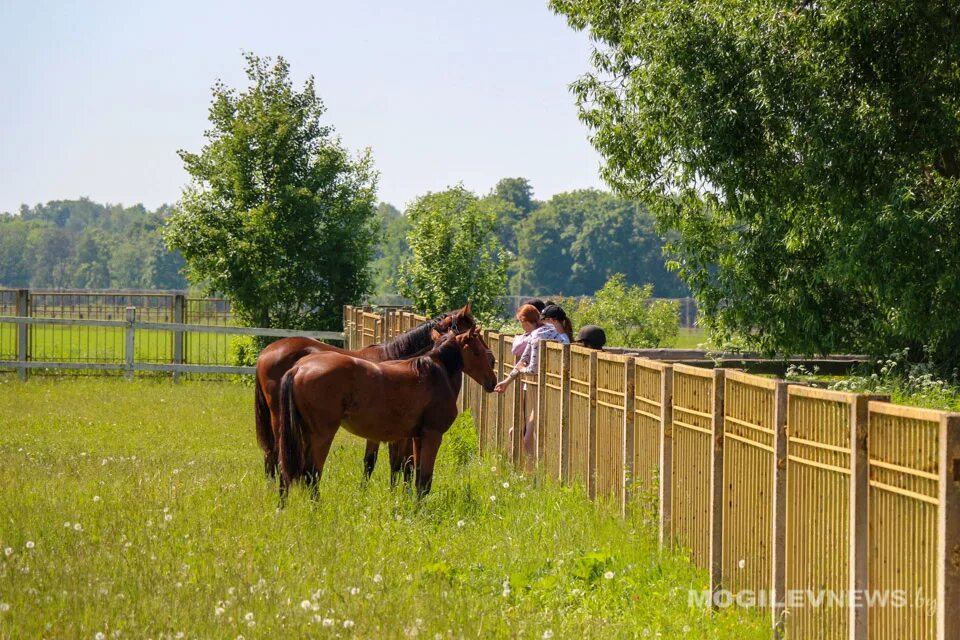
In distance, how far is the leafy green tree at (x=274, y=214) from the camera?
32.5 metres

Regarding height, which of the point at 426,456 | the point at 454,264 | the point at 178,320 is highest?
the point at 454,264

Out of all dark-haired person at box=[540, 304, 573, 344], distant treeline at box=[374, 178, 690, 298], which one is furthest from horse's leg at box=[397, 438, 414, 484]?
distant treeline at box=[374, 178, 690, 298]

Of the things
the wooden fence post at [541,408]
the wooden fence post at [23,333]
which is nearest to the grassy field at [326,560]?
the wooden fence post at [541,408]

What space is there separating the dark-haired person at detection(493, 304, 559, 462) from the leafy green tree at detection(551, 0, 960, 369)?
29.2 ft

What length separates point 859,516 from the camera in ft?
21.1

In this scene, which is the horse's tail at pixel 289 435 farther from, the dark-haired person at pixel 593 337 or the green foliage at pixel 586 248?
the green foliage at pixel 586 248

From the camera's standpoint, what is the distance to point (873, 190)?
886 inches

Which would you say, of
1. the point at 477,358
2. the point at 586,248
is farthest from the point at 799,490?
the point at 586,248

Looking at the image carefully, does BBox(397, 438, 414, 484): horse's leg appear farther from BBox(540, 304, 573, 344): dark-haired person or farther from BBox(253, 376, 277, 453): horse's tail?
BBox(540, 304, 573, 344): dark-haired person

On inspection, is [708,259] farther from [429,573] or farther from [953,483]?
[953,483]

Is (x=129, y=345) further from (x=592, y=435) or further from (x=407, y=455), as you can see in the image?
(x=592, y=435)

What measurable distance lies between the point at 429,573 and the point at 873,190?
15.8m

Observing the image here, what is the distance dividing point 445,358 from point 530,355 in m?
2.37

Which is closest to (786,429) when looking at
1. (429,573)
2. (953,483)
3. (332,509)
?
(953,483)
